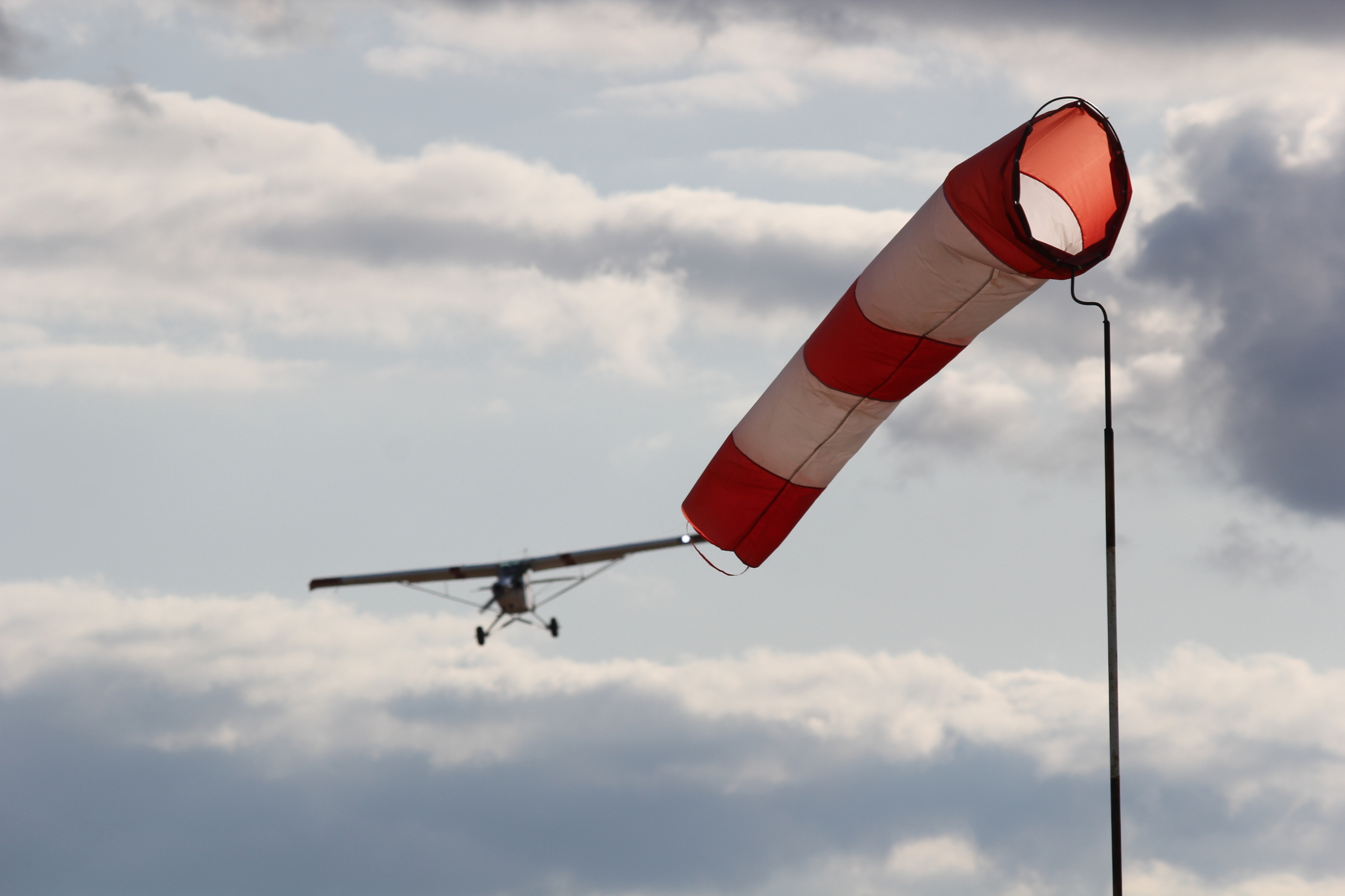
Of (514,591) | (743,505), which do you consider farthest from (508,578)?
(743,505)

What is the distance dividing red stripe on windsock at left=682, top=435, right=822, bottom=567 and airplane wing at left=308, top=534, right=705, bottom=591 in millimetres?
41398

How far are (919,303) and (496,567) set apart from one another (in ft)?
188

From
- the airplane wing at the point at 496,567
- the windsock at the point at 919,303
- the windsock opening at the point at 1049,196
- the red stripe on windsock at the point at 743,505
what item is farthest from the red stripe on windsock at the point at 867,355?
the airplane wing at the point at 496,567

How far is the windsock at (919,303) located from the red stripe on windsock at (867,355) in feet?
0.08

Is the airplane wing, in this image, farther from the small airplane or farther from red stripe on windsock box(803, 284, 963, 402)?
red stripe on windsock box(803, 284, 963, 402)

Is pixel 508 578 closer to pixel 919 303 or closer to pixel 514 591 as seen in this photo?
pixel 514 591

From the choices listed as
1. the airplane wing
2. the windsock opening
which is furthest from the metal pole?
the airplane wing

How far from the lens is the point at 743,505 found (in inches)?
1183

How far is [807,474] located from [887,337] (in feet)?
13.9

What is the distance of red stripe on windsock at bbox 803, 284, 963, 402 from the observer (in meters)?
26.5

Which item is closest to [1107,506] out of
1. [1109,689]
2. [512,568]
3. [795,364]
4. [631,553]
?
[1109,689]

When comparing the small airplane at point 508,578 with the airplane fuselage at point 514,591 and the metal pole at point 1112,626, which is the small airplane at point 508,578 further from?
the metal pole at point 1112,626

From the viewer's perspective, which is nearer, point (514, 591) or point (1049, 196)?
point (1049, 196)

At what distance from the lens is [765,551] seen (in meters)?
30.5
